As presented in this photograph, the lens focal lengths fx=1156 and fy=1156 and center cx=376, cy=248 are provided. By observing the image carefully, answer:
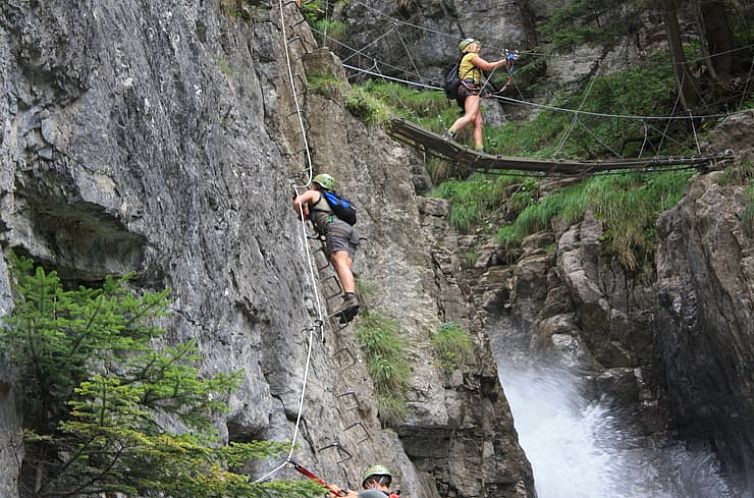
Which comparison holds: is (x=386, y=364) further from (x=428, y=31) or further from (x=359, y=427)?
(x=428, y=31)

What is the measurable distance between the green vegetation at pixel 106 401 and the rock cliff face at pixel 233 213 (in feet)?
0.79

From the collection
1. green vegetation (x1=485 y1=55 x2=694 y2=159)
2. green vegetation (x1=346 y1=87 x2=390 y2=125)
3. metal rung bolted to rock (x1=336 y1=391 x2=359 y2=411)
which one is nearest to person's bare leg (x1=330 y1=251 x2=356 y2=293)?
metal rung bolted to rock (x1=336 y1=391 x2=359 y2=411)

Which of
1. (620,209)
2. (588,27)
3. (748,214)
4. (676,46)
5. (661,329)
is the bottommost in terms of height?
(661,329)

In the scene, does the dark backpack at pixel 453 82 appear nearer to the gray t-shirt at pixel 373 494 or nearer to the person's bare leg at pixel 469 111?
the person's bare leg at pixel 469 111

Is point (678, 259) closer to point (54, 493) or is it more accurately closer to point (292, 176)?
point (292, 176)

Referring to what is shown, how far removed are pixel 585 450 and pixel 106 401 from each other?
14176mm

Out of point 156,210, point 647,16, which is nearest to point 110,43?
point 156,210

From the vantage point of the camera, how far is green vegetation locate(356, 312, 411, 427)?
1250 cm

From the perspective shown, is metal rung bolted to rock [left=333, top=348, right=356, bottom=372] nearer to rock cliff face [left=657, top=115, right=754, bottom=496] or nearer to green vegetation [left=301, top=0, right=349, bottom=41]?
rock cliff face [left=657, top=115, right=754, bottom=496]

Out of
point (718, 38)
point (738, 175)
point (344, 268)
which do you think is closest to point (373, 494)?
point (344, 268)

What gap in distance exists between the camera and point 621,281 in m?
20.0

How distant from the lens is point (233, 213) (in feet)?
29.7

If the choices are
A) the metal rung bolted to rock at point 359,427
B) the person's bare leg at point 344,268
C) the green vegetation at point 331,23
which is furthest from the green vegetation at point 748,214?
the green vegetation at point 331,23

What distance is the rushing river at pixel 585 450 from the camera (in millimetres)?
→ 17578
